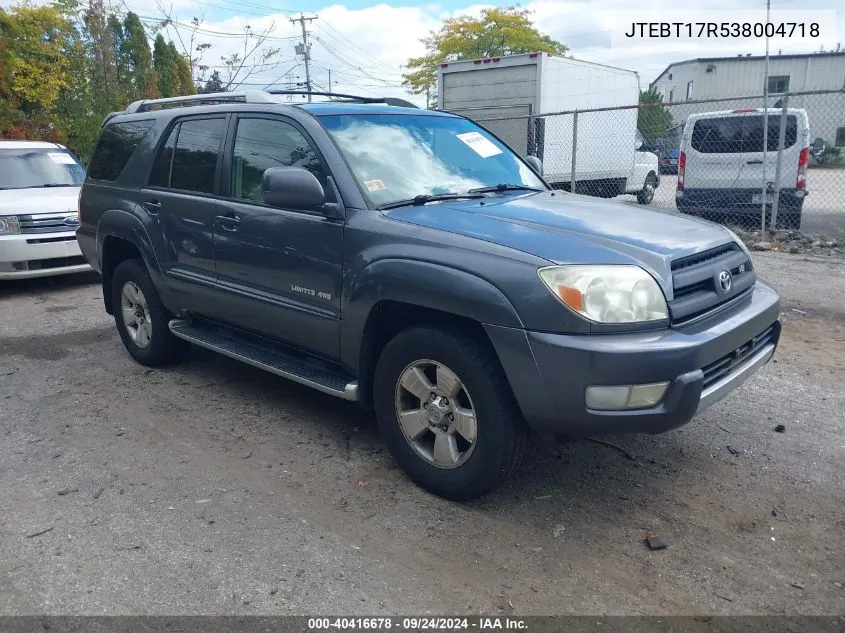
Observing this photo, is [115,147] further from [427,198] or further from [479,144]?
[427,198]

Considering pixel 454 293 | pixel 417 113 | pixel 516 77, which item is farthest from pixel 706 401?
pixel 516 77

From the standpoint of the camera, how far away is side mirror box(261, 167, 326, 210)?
141 inches

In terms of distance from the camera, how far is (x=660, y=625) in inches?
101

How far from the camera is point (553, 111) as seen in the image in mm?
14148

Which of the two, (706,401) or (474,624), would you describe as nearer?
(474,624)

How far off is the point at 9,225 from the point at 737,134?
10350 millimetres

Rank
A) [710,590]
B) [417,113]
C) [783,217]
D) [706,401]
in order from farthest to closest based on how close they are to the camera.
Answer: [783,217], [417,113], [706,401], [710,590]

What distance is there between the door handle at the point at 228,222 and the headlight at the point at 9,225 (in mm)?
4990

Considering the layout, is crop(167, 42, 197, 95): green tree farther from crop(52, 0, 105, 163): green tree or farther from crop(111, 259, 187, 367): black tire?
crop(111, 259, 187, 367): black tire

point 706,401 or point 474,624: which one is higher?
point 706,401

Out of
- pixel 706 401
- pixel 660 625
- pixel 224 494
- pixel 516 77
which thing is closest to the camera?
pixel 660 625

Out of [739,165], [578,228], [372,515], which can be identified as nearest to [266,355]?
[372,515]

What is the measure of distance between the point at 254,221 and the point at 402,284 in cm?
129

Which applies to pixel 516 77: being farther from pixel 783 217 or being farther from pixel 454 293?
pixel 454 293
